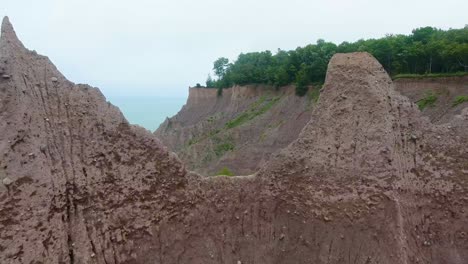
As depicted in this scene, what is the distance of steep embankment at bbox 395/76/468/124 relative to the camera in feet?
90.8

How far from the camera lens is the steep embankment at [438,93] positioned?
27.7 metres

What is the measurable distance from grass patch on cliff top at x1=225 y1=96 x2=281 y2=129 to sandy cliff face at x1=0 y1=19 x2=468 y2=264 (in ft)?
101

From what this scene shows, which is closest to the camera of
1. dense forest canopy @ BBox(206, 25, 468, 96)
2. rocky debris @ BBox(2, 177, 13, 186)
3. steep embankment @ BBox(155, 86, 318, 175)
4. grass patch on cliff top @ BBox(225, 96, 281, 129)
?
rocky debris @ BBox(2, 177, 13, 186)

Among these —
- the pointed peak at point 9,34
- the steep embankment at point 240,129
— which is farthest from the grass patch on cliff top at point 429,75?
the pointed peak at point 9,34

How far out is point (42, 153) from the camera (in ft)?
33.0

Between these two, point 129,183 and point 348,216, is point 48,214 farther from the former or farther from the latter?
point 348,216

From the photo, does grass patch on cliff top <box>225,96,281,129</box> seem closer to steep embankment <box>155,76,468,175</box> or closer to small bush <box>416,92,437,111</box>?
steep embankment <box>155,76,468,175</box>

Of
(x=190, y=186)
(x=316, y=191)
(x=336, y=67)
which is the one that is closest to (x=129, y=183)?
(x=190, y=186)

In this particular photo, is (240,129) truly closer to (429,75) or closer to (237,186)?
(429,75)

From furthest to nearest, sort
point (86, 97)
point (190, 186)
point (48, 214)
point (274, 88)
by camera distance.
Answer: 1. point (274, 88)
2. point (190, 186)
3. point (86, 97)
4. point (48, 214)

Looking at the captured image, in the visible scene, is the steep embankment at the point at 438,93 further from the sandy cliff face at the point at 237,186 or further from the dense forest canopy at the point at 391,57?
the sandy cliff face at the point at 237,186

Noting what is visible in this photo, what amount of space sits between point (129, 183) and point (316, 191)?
200 inches

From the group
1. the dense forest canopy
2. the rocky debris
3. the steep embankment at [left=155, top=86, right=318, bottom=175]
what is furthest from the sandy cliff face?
the dense forest canopy

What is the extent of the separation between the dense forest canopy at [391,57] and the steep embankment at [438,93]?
1981 mm
